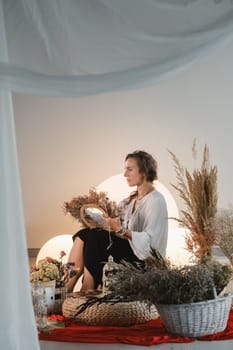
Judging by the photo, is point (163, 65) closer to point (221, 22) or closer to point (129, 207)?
point (221, 22)

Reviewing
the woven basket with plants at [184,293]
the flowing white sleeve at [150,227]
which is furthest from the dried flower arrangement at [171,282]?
the flowing white sleeve at [150,227]

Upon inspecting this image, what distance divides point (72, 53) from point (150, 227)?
3.82ft

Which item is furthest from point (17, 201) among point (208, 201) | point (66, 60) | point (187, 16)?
point (208, 201)

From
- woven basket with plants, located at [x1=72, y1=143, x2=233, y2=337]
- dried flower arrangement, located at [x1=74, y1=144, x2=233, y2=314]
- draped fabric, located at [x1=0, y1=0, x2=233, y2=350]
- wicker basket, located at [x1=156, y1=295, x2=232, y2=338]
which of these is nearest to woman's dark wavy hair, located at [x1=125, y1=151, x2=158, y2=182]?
dried flower arrangement, located at [x1=74, y1=144, x2=233, y2=314]

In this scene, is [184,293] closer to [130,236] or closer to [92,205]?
[130,236]

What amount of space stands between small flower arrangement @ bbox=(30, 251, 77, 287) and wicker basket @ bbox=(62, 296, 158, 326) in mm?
227

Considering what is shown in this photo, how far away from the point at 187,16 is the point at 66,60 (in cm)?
32

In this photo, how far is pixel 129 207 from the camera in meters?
2.45

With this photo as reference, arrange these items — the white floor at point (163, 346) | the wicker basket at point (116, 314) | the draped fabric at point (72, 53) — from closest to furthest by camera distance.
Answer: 1. the draped fabric at point (72, 53)
2. the white floor at point (163, 346)
3. the wicker basket at point (116, 314)

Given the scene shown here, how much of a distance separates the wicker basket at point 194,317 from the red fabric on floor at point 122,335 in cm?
2

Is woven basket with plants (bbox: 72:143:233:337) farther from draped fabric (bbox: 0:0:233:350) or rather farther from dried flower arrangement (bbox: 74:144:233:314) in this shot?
draped fabric (bbox: 0:0:233:350)

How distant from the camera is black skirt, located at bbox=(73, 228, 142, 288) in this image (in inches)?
93.6

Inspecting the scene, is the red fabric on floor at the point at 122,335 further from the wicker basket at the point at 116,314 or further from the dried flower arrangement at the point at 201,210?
the dried flower arrangement at the point at 201,210

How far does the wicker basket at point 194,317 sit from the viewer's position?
5.63 ft
